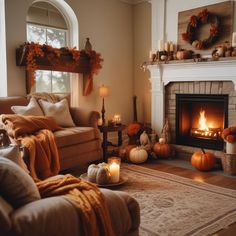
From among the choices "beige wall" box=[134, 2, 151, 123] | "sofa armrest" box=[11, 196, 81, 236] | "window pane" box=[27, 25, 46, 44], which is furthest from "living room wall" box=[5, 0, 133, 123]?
"sofa armrest" box=[11, 196, 81, 236]

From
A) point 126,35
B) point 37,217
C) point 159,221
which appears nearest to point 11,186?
point 37,217

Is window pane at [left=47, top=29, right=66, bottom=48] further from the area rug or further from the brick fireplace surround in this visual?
the area rug

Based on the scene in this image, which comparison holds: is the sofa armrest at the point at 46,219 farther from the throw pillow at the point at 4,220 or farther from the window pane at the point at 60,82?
the window pane at the point at 60,82

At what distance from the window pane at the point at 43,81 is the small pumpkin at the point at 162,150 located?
185cm

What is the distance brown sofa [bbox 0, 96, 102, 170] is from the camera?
366 cm

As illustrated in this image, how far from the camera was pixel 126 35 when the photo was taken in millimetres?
5676

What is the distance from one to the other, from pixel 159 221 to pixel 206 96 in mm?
2450

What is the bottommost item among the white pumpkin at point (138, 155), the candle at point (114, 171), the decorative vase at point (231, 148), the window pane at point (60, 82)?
the white pumpkin at point (138, 155)

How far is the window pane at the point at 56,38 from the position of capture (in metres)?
4.80

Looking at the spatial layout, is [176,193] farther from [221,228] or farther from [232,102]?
[232,102]

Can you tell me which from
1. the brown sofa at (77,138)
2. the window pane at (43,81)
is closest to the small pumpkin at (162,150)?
the brown sofa at (77,138)

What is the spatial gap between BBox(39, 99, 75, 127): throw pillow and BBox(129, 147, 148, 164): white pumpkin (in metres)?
0.91

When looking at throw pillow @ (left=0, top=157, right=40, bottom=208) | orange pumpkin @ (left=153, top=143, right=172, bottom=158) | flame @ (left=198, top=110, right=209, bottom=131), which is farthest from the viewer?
flame @ (left=198, top=110, right=209, bottom=131)

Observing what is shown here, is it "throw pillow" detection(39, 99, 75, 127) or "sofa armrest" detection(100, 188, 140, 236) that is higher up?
"throw pillow" detection(39, 99, 75, 127)
